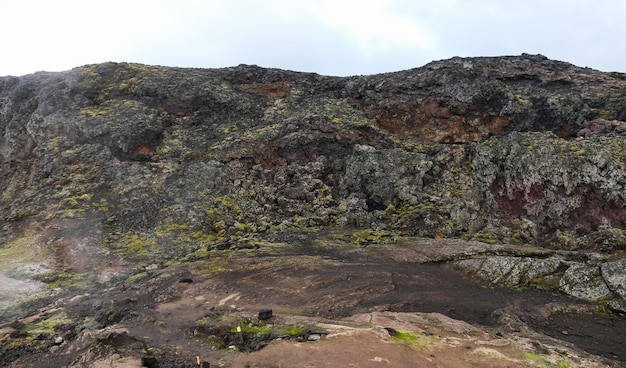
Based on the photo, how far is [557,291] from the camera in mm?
15031

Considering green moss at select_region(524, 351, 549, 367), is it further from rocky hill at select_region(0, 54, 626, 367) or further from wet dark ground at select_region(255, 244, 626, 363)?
rocky hill at select_region(0, 54, 626, 367)

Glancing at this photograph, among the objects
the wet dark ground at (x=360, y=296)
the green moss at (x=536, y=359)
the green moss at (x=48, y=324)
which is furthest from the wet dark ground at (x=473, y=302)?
the green moss at (x=48, y=324)

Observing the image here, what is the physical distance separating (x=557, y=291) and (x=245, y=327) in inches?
432

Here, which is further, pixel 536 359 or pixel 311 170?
pixel 311 170

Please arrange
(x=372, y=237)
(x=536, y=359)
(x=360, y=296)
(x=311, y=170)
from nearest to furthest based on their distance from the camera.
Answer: (x=536, y=359) < (x=360, y=296) < (x=372, y=237) < (x=311, y=170)

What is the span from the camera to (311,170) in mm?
29953

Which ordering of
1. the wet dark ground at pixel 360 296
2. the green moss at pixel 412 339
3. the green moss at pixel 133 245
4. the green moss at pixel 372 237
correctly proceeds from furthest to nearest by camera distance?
the green moss at pixel 372 237 → the green moss at pixel 133 245 → the wet dark ground at pixel 360 296 → the green moss at pixel 412 339

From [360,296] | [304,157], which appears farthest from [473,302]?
[304,157]

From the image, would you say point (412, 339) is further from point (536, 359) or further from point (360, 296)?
point (360, 296)

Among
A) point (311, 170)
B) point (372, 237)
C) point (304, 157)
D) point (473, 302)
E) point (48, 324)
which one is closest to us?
point (48, 324)

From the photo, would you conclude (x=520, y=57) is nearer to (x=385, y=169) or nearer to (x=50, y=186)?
(x=385, y=169)

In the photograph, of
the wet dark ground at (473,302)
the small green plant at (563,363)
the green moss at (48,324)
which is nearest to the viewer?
the small green plant at (563,363)

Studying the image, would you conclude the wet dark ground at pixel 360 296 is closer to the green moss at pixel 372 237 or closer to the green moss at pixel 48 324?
the green moss at pixel 48 324

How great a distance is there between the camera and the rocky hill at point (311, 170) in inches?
773
